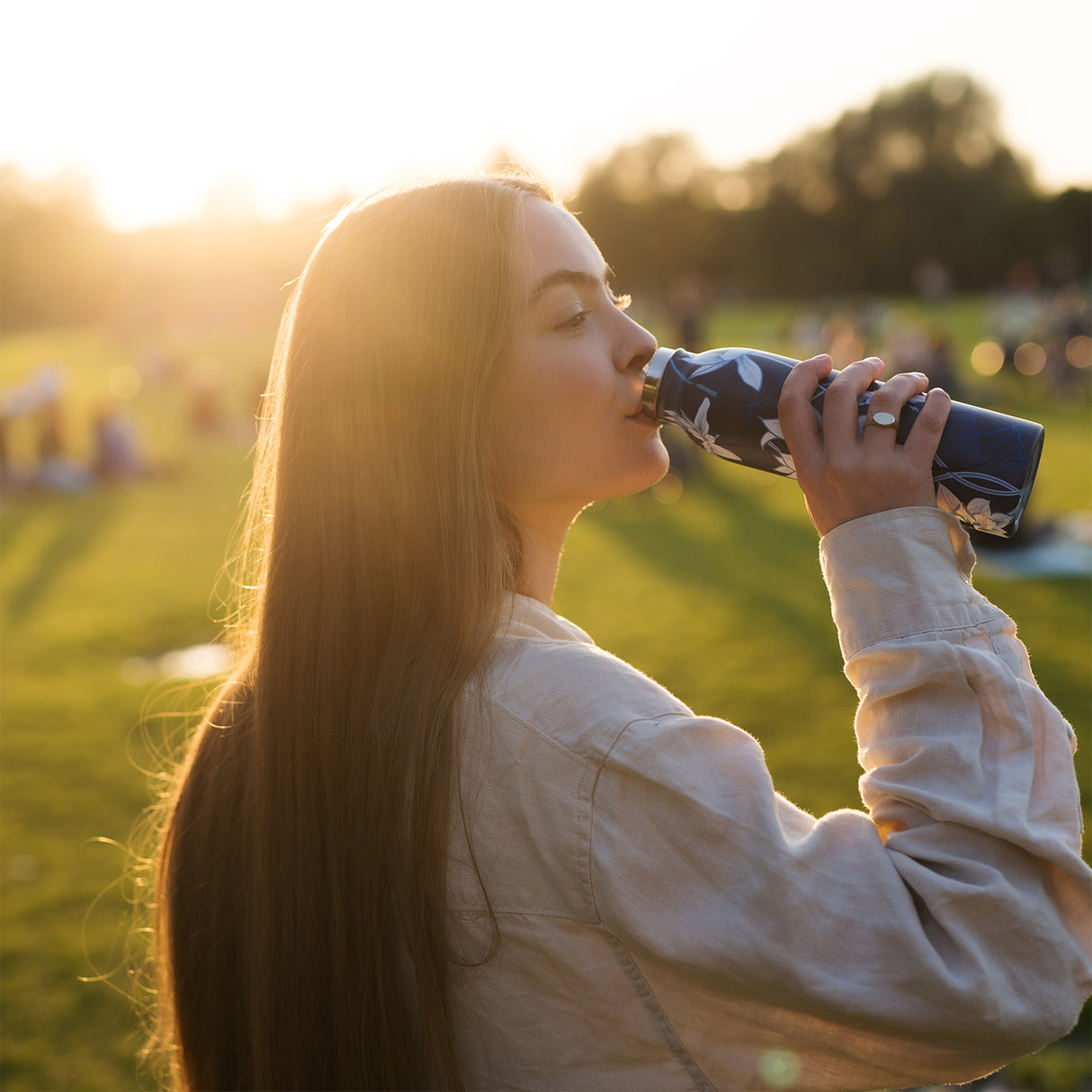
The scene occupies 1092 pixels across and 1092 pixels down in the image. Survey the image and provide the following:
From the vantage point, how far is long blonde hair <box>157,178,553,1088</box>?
148cm

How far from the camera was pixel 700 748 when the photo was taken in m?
1.28

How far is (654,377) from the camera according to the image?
1.87 meters

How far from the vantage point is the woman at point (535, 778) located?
48.5 inches

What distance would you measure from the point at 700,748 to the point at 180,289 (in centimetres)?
6009

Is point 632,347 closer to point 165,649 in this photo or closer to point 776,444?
point 776,444

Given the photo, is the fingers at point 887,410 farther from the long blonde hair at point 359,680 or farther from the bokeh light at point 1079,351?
the bokeh light at point 1079,351

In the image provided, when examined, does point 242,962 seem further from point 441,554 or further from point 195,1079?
point 441,554

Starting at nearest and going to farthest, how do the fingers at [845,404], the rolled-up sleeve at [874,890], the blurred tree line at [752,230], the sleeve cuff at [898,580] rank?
the rolled-up sleeve at [874,890] < the sleeve cuff at [898,580] < the fingers at [845,404] < the blurred tree line at [752,230]


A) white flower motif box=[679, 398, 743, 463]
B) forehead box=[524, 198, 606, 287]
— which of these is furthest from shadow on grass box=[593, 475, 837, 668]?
forehead box=[524, 198, 606, 287]

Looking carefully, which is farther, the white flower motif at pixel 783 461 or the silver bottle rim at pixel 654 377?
the silver bottle rim at pixel 654 377

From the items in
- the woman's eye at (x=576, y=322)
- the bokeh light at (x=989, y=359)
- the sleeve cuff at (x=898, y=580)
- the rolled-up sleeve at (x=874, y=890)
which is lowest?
the bokeh light at (x=989, y=359)

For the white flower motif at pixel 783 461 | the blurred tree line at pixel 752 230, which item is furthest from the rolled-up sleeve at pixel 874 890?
the blurred tree line at pixel 752 230

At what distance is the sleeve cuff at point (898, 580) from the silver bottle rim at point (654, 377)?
49 cm

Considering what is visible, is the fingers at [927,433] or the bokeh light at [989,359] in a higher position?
the fingers at [927,433]
